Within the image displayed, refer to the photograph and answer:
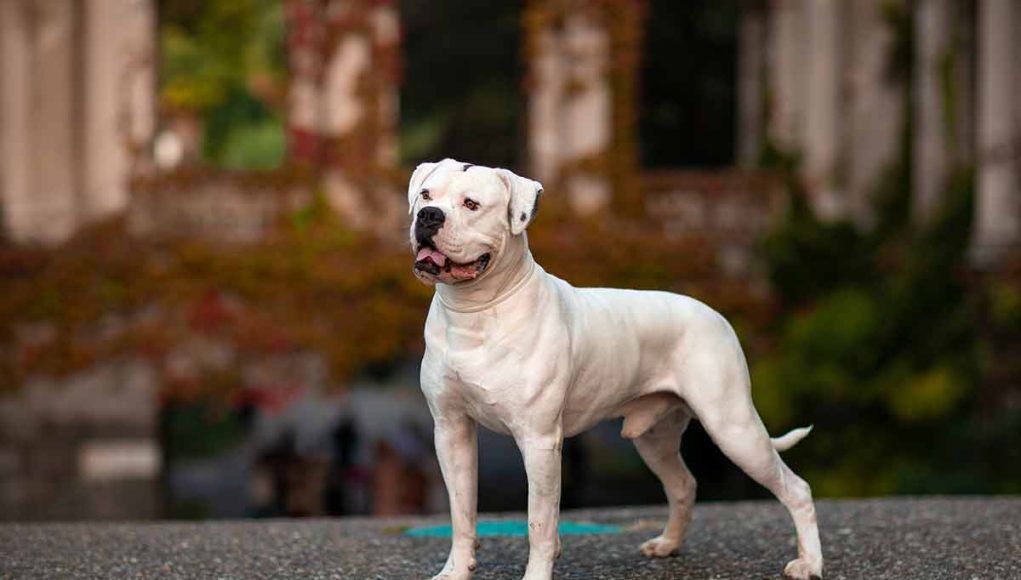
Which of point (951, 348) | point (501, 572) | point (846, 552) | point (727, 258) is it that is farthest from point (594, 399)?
point (727, 258)

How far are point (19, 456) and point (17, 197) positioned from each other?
3.06 meters

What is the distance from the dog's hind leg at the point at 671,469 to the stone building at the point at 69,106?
10.6 m

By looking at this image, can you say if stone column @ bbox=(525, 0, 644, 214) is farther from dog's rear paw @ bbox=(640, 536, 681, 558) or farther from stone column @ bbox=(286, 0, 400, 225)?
dog's rear paw @ bbox=(640, 536, 681, 558)

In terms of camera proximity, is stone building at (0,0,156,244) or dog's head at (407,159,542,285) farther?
stone building at (0,0,156,244)

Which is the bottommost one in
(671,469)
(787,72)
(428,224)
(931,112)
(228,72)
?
(671,469)

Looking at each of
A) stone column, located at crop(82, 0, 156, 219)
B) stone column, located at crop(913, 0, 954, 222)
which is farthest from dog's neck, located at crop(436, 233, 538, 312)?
stone column, located at crop(82, 0, 156, 219)

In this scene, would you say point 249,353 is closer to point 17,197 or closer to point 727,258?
point 17,197

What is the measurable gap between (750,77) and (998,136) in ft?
15.1

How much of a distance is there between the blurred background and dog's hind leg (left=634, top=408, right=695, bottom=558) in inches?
277

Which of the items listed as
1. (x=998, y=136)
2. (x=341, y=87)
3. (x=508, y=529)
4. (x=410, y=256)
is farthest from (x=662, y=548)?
(x=341, y=87)

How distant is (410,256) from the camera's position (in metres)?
14.7

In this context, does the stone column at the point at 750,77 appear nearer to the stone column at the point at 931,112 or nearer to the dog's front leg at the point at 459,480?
the stone column at the point at 931,112

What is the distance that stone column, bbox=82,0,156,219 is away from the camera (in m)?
16.0

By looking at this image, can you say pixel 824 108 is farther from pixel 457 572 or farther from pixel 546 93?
pixel 457 572
